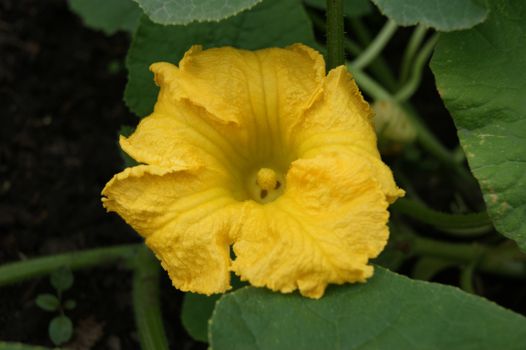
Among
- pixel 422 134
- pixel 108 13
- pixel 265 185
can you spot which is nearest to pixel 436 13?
pixel 265 185

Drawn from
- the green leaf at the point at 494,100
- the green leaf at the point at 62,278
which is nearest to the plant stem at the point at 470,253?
the green leaf at the point at 494,100

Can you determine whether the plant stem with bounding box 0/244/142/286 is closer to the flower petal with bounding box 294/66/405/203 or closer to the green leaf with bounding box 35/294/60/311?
the green leaf with bounding box 35/294/60/311

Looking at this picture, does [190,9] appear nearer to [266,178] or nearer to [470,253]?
[266,178]

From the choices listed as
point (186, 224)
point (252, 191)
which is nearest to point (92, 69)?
point (252, 191)

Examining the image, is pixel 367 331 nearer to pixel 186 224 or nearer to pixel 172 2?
pixel 186 224

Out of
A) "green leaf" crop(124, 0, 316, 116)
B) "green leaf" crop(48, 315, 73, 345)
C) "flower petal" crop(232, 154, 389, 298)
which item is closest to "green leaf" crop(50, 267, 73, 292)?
"green leaf" crop(48, 315, 73, 345)

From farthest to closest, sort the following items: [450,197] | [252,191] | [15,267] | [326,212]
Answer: [450,197] < [15,267] < [252,191] < [326,212]

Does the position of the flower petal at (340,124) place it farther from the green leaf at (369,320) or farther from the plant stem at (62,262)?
the plant stem at (62,262)
